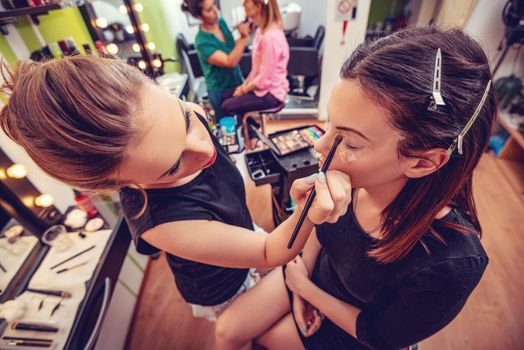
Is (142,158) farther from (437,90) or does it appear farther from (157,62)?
(157,62)

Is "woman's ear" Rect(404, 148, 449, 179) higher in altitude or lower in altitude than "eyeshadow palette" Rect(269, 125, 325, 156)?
higher

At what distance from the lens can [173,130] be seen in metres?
0.61

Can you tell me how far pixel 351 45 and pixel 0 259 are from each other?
125 inches

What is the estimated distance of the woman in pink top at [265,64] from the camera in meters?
1.97

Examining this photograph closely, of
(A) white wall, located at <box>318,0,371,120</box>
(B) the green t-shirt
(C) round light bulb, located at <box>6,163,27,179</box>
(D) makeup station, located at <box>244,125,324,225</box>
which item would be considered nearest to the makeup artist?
(D) makeup station, located at <box>244,125,324,225</box>

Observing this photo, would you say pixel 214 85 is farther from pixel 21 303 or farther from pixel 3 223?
pixel 21 303

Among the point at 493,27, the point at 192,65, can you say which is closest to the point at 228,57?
the point at 192,65

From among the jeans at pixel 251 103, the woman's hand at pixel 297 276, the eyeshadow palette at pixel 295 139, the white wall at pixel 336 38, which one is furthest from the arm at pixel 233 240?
the white wall at pixel 336 38

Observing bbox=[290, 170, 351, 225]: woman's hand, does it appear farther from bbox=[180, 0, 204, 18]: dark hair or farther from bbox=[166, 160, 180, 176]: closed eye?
bbox=[180, 0, 204, 18]: dark hair

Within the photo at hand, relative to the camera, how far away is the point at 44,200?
1.23 metres

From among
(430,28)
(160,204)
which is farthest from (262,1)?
(160,204)

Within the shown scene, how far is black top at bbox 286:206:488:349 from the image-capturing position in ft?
1.94

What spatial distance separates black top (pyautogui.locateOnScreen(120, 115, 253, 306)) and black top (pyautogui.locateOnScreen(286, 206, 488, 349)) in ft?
1.10

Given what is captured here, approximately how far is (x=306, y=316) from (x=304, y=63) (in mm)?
3240
